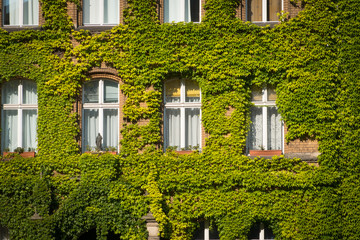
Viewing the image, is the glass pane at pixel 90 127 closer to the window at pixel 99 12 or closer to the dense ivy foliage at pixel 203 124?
the dense ivy foliage at pixel 203 124

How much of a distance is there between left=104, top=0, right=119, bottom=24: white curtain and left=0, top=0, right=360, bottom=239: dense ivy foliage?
637 mm

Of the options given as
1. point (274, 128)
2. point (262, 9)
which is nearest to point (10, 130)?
point (274, 128)

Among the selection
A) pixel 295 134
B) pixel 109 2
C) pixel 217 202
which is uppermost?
pixel 109 2

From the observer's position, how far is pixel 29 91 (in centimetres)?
1445

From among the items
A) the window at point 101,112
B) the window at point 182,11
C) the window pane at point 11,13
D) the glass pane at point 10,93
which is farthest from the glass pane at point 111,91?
the window pane at point 11,13

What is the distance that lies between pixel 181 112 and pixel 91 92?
9.11ft

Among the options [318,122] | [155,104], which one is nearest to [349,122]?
[318,122]

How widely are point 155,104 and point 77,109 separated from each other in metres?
2.36

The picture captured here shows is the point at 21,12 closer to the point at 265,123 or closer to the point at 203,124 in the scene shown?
the point at 203,124

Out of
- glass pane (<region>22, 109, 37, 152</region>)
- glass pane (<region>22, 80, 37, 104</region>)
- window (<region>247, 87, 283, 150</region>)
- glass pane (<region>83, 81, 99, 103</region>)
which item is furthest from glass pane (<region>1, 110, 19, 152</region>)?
window (<region>247, 87, 283, 150</region>)

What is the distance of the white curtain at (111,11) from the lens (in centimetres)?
1440

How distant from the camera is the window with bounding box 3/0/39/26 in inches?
571

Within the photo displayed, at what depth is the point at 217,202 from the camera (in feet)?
43.9

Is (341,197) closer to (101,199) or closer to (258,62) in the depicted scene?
(258,62)
